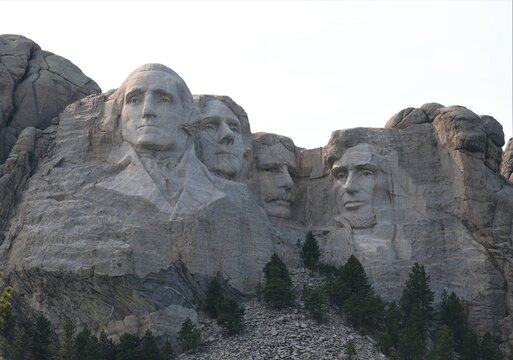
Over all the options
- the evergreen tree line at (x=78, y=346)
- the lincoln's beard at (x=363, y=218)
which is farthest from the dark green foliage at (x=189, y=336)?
the lincoln's beard at (x=363, y=218)

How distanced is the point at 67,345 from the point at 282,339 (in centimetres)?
478

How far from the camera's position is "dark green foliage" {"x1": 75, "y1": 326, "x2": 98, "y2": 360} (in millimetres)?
38125

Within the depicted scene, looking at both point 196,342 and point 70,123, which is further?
point 70,123

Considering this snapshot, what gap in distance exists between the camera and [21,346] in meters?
39.0

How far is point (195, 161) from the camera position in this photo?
4284 cm

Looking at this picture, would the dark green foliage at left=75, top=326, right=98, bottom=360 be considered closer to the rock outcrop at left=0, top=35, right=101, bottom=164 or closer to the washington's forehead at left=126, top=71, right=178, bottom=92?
the washington's forehead at left=126, top=71, right=178, bottom=92

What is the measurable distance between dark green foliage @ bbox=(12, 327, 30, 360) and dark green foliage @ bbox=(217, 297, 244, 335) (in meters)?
4.28

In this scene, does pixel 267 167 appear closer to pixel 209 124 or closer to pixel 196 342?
pixel 209 124

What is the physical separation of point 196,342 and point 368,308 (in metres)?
4.39

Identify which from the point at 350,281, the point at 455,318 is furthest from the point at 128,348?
the point at 455,318

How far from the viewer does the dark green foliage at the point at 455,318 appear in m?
42.1

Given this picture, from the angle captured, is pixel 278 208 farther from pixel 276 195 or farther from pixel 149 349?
pixel 149 349

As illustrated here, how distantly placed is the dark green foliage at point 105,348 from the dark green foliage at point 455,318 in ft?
27.4

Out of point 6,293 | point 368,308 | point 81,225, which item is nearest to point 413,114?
point 368,308
